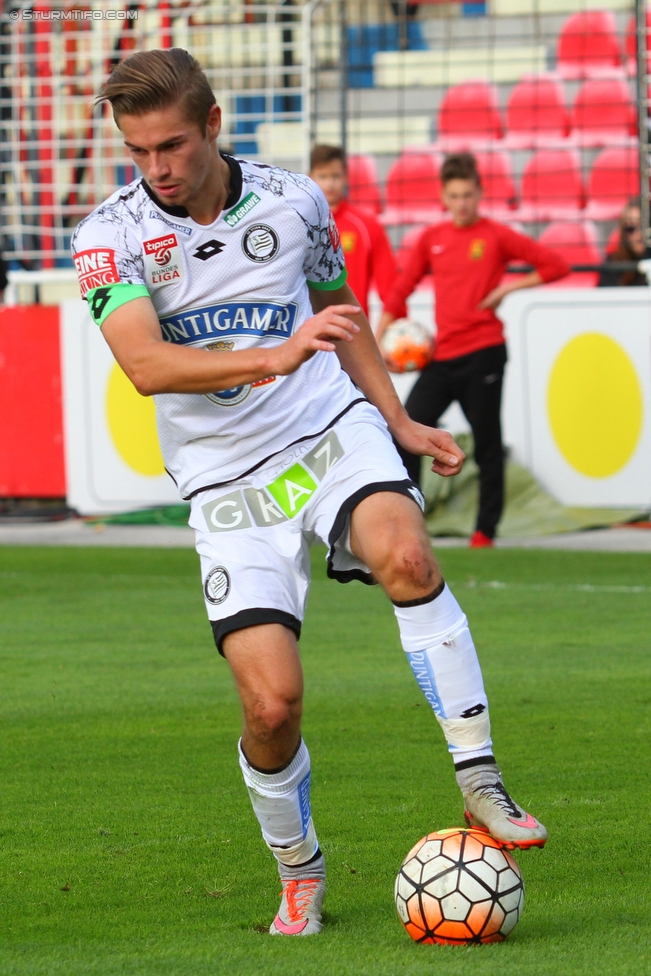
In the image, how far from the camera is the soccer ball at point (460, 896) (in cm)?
324

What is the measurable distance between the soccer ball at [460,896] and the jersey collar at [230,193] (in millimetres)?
1637

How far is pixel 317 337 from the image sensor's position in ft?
10.4

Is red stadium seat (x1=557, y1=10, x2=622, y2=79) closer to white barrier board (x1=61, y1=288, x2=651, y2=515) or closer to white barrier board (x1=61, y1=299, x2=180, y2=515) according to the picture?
white barrier board (x1=61, y1=288, x2=651, y2=515)

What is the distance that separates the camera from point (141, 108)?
11.4 ft

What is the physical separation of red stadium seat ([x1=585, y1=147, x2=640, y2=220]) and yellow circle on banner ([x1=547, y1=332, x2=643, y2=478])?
359 centimetres

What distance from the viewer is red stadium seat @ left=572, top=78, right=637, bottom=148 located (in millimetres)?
15398

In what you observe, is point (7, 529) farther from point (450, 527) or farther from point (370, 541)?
point (370, 541)

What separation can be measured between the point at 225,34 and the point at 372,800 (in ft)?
42.1

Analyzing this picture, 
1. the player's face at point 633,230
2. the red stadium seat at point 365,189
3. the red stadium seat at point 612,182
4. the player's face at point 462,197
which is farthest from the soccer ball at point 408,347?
the red stadium seat at point 365,189

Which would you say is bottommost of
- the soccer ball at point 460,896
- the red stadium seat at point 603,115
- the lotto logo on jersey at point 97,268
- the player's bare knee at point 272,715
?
the soccer ball at point 460,896

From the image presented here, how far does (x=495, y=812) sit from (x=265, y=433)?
1095mm

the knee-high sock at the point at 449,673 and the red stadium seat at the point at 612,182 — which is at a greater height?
the red stadium seat at the point at 612,182

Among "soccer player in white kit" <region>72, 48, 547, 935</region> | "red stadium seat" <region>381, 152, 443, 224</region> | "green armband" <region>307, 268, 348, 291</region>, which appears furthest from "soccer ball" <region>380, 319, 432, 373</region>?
"soccer player in white kit" <region>72, 48, 547, 935</region>

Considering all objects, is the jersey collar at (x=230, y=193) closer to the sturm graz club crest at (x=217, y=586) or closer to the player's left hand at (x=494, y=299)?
the sturm graz club crest at (x=217, y=586)
